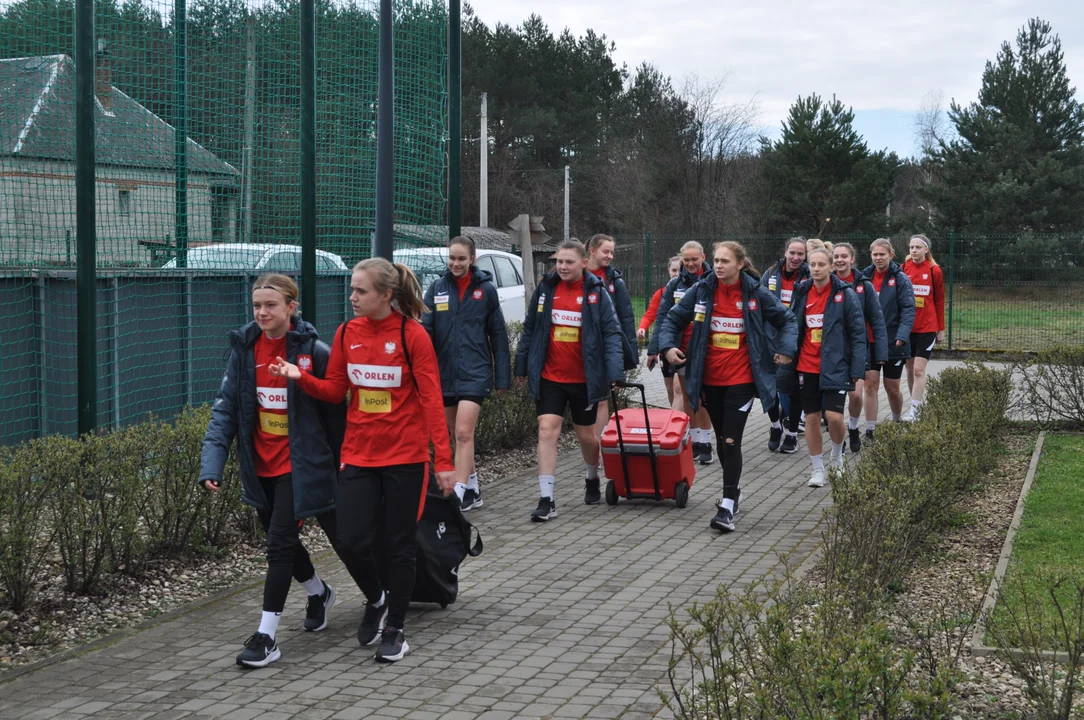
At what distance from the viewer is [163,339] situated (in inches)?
376

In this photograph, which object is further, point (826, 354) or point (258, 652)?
point (826, 354)

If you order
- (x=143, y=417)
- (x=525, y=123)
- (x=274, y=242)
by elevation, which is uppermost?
(x=525, y=123)

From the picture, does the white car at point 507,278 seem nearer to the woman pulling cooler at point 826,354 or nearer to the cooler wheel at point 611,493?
the woman pulling cooler at point 826,354

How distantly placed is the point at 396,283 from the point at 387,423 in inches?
25.1

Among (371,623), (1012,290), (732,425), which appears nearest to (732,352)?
(732,425)

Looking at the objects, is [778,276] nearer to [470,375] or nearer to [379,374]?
[470,375]

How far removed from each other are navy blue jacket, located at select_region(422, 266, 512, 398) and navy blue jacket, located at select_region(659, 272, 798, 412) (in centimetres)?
119

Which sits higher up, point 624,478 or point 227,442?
point 227,442

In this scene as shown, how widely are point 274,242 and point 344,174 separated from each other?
906 millimetres

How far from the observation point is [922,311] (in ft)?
44.1

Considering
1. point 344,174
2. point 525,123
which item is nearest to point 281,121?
point 344,174

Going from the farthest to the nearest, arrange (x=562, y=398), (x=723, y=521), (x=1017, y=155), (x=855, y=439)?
(x=1017, y=155), (x=855, y=439), (x=562, y=398), (x=723, y=521)

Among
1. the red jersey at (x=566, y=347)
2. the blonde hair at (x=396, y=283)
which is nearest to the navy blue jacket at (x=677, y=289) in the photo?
the red jersey at (x=566, y=347)

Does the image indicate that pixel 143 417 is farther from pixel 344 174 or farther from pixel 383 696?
pixel 383 696
